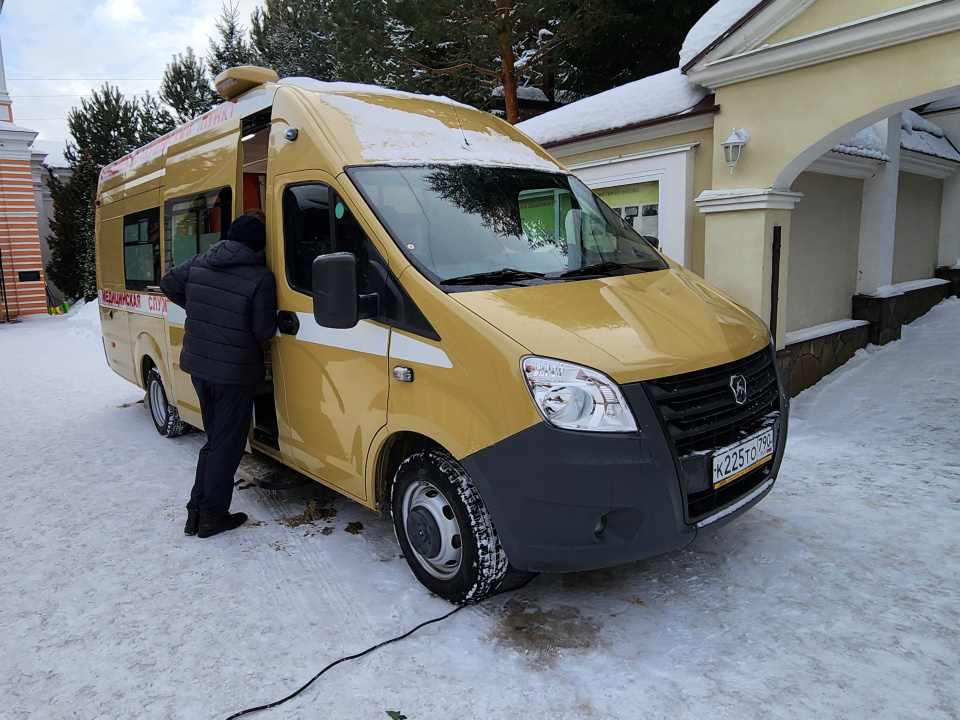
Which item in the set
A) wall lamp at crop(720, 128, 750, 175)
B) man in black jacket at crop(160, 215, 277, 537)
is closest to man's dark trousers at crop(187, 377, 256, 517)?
man in black jacket at crop(160, 215, 277, 537)

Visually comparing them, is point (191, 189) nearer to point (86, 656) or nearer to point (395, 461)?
point (395, 461)

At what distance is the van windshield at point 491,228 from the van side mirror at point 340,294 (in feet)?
0.92

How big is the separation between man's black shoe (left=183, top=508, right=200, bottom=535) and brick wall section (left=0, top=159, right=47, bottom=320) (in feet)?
69.1

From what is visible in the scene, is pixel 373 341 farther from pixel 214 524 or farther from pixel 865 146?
pixel 865 146

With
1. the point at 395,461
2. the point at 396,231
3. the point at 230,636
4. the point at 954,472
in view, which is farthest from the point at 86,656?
the point at 954,472

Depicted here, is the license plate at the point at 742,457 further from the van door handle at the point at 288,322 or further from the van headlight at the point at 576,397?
the van door handle at the point at 288,322

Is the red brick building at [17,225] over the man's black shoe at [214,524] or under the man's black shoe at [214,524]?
over

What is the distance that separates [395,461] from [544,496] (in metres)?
1.14

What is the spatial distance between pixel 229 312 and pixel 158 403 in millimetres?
3215

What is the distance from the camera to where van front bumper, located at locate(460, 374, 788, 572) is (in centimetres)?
261

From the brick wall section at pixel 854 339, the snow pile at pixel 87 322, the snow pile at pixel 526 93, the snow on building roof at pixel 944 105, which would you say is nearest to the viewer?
the brick wall section at pixel 854 339

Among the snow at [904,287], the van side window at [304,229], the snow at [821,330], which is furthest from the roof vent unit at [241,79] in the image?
the snow at [904,287]

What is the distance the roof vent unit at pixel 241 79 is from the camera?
434cm

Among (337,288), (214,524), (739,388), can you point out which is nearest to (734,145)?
(739,388)
